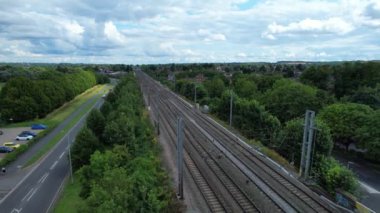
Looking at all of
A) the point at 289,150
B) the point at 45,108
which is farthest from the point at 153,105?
the point at 289,150

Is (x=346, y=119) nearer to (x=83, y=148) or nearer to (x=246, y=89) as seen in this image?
(x=246, y=89)

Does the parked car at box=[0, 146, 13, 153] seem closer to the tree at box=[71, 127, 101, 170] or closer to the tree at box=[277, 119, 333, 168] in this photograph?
the tree at box=[71, 127, 101, 170]

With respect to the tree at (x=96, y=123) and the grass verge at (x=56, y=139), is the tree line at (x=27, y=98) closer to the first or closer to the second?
the grass verge at (x=56, y=139)

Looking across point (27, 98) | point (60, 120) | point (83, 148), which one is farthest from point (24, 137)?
point (83, 148)

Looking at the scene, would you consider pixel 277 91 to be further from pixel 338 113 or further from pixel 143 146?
pixel 143 146

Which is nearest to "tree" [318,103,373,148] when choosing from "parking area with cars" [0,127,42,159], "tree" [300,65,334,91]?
"tree" [300,65,334,91]

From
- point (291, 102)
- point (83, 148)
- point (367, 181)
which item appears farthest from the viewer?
point (291, 102)
